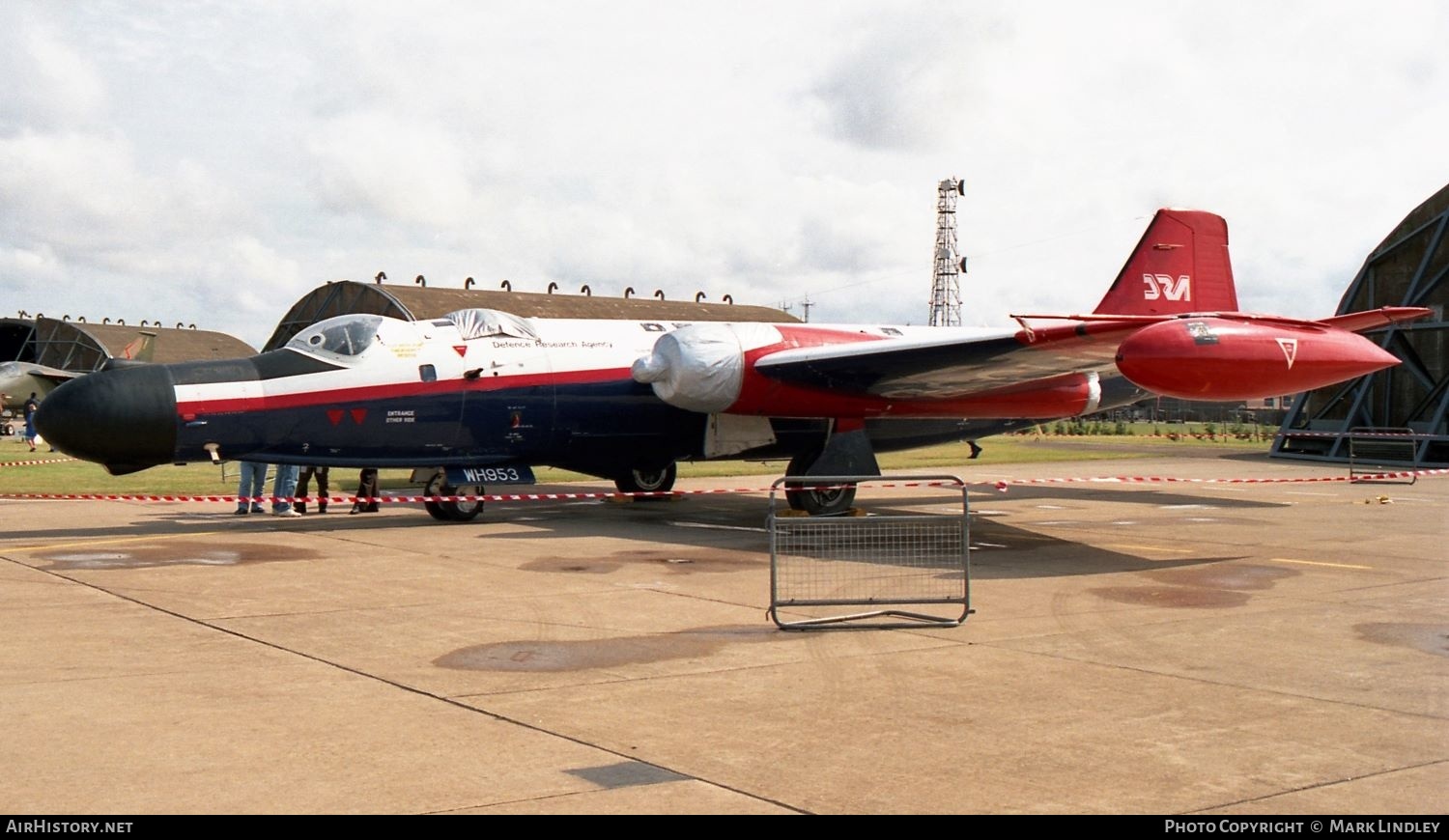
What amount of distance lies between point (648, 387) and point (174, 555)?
700cm

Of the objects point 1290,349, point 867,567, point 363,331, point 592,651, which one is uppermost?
point 363,331

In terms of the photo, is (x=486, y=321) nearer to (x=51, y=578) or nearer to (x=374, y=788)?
(x=51, y=578)

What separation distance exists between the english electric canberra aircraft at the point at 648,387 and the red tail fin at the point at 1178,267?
0.06m

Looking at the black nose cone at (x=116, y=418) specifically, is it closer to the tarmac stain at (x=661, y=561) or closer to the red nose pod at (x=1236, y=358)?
the tarmac stain at (x=661, y=561)

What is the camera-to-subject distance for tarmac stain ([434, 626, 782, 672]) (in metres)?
7.85

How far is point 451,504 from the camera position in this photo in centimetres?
1761

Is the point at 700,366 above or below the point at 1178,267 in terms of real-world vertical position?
below

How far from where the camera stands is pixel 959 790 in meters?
5.10

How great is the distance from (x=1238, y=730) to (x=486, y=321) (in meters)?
12.8

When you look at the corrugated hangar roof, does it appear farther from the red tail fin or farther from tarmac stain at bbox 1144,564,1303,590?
tarmac stain at bbox 1144,564,1303,590

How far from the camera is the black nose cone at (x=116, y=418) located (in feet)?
45.1

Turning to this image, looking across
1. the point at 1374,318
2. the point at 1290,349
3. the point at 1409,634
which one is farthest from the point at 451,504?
the point at 1409,634

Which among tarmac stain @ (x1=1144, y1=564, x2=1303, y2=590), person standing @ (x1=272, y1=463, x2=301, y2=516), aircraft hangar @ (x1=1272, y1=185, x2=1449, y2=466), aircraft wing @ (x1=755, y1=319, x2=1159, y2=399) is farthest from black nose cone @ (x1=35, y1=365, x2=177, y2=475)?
aircraft hangar @ (x1=1272, y1=185, x2=1449, y2=466)

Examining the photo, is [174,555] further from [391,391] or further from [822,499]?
[822,499]
